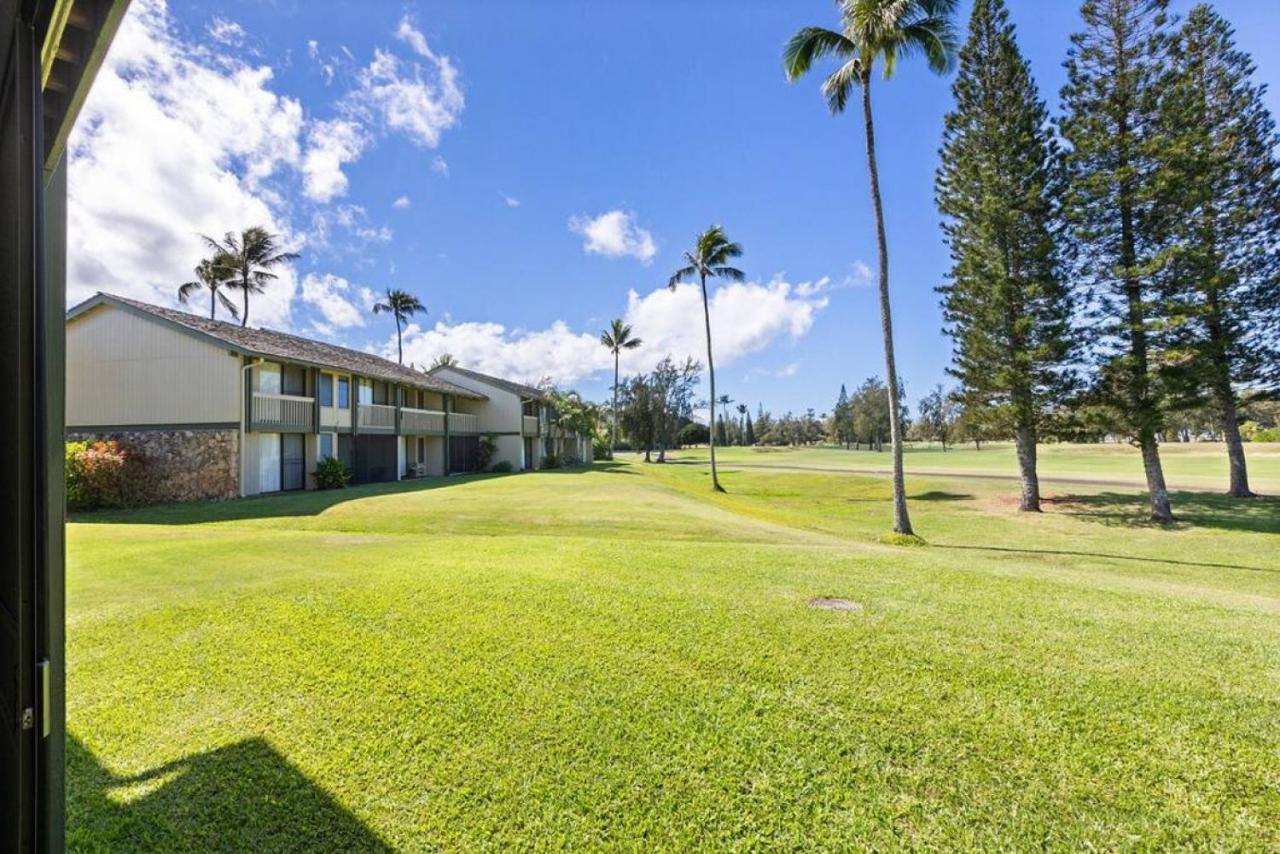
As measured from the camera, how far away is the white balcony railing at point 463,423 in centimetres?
2902

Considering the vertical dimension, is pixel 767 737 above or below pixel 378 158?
below

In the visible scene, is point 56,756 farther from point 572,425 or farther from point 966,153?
point 572,425

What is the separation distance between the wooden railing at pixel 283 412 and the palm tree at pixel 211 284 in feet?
56.9

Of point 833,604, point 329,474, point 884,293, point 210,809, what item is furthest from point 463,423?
point 210,809

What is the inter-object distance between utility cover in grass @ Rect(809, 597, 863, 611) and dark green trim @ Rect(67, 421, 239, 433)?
59.3 feet

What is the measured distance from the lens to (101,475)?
13.8 metres

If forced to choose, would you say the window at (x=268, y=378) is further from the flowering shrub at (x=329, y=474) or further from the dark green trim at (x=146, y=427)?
the flowering shrub at (x=329, y=474)

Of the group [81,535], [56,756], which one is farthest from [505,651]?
[81,535]

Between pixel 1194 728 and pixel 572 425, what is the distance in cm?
3746

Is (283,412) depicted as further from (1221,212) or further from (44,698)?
(1221,212)

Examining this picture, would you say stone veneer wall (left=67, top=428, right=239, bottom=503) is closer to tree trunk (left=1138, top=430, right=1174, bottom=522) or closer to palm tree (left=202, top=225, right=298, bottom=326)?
palm tree (left=202, top=225, right=298, bottom=326)

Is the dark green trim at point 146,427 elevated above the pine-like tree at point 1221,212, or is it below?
below

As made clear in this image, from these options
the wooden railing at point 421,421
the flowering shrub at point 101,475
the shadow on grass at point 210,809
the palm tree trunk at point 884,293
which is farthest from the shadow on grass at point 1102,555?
the wooden railing at point 421,421

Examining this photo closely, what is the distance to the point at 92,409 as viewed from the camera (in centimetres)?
1728
